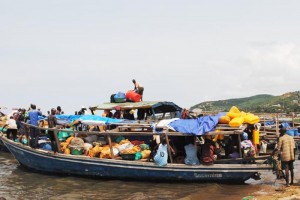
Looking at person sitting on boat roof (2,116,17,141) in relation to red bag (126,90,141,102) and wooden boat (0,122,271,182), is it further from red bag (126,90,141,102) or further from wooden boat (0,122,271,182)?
red bag (126,90,141,102)

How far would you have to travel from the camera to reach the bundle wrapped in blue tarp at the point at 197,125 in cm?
1136

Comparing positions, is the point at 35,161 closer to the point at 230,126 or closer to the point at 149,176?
the point at 149,176

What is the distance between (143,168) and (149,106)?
3.17 metres

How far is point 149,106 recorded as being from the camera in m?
14.6

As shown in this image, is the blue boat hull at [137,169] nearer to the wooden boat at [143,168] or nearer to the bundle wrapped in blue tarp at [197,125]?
the wooden boat at [143,168]

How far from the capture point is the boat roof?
14.7 metres

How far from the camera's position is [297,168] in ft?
50.8

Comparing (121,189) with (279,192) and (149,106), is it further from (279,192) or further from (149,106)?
(279,192)

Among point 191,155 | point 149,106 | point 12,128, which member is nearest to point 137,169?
point 191,155

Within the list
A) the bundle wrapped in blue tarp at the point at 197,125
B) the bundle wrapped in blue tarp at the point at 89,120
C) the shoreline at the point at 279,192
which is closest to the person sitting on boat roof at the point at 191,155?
the bundle wrapped in blue tarp at the point at 197,125

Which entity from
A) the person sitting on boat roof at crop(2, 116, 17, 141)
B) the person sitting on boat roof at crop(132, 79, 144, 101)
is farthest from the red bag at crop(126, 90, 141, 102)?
the person sitting on boat roof at crop(2, 116, 17, 141)

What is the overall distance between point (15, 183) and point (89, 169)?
2787mm

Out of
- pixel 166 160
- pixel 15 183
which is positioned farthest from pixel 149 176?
pixel 15 183

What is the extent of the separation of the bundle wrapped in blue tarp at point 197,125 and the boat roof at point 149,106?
293cm
